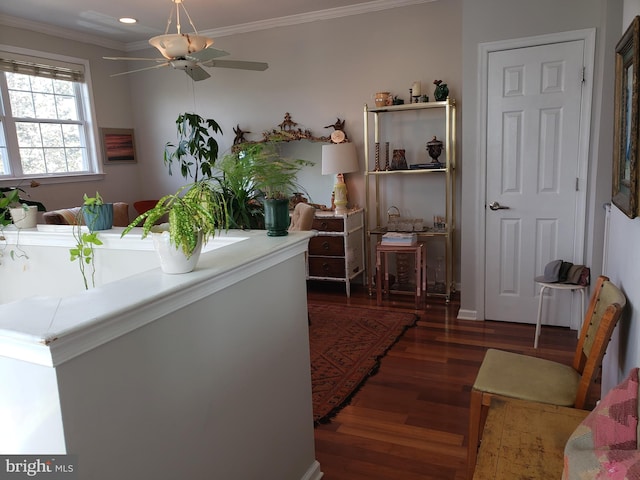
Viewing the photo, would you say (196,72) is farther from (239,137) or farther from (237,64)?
(239,137)

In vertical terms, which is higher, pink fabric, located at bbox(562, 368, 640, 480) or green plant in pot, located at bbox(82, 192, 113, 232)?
green plant in pot, located at bbox(82, 192, 113, 232)

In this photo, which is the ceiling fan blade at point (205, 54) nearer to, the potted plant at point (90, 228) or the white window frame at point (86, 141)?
the potted plant at point (90, 228)

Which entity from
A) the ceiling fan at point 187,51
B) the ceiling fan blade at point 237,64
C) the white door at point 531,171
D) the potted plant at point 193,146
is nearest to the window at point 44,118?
the potted plant at point 193,146

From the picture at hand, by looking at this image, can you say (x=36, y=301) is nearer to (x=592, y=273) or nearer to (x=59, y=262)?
(x=59, y=262)

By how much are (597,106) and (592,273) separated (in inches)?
45.7

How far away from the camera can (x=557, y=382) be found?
1.93 metres

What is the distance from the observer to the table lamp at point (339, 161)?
4.69 meters

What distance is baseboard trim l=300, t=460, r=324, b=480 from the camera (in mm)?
2084

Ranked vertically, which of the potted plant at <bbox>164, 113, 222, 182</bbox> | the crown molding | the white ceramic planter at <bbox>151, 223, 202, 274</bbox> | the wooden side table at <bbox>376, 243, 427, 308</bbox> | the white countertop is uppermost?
the crown molding

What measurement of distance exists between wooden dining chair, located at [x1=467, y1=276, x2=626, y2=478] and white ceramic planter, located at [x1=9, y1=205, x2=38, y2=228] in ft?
8.07

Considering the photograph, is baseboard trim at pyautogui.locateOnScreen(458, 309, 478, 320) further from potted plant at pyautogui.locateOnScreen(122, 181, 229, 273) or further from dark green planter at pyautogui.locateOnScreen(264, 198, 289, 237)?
Result: potted plant at pyautogui.locateOnScreen(122, 181, 229, 273)

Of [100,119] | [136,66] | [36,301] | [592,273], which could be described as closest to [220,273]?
[36,301]

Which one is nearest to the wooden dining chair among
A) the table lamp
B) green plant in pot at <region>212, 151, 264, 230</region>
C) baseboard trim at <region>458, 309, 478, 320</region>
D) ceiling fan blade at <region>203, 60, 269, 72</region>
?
green plant in pot at <region>212, 151, 264, 230</region>

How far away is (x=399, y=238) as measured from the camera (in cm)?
439
